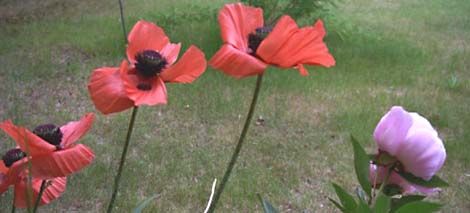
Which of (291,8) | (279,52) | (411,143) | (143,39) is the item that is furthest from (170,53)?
(291,8)

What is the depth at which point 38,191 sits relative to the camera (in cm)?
60

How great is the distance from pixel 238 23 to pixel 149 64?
0.09 metres

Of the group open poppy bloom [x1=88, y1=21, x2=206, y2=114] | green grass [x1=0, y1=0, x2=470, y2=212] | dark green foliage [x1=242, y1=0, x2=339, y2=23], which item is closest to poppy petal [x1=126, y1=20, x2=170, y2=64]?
open poppy bloom [x1=88, y1=21, x2=206, y2=114]

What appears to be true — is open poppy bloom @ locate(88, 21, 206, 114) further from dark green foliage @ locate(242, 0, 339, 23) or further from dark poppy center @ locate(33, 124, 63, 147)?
dark green foliage @ locate(242, 0, 339, 23)

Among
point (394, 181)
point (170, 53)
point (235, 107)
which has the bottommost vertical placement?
point (235, 107)

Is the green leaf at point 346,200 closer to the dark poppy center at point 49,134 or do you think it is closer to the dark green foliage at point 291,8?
the dark poppy center at point 49,134

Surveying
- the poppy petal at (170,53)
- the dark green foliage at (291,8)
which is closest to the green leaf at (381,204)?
the poppy petal at (170,53)

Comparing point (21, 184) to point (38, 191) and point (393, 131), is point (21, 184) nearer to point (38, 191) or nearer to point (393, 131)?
point (38, 191)

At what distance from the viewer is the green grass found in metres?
2.94

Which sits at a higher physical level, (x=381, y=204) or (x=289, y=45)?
(x=289, y=45)

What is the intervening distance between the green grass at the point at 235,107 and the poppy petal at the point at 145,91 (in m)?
1.33

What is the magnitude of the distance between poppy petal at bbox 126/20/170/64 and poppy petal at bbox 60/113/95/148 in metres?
0.07

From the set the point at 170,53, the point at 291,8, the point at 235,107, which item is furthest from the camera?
the point at 291,8

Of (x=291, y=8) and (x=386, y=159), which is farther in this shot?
(x=291, y=8)
